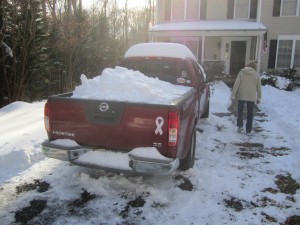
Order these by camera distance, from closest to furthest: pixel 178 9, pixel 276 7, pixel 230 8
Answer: pixel 276 7 < pixel 230 8 < pixel 178 9

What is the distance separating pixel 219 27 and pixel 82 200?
16.9m

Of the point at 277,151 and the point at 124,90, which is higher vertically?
the point at 124,90

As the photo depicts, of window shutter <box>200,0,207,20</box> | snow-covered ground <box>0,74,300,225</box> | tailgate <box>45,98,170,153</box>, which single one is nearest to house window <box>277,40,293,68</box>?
window shutter <box>200,0,207,20</box>

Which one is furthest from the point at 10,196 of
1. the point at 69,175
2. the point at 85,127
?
the point at 85,127

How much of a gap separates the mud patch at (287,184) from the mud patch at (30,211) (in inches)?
129

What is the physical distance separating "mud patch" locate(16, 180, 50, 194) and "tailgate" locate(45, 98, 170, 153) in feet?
2.22

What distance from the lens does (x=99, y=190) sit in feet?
13.7

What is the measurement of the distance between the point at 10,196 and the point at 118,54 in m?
16.5

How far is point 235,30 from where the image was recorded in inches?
719

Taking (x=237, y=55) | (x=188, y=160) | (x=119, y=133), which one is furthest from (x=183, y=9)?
(x=119, y=133)

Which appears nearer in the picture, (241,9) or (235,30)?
(235,30)

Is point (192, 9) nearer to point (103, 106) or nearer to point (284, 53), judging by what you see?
point (284, 53)

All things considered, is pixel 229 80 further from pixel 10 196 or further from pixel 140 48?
pixel 10 196

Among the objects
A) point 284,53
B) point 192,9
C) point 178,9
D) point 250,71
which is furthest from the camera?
point 178,9
